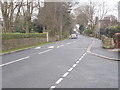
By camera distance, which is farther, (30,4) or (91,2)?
(91,2)

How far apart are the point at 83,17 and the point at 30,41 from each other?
147 ft

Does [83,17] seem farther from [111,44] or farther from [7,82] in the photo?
[7,82]

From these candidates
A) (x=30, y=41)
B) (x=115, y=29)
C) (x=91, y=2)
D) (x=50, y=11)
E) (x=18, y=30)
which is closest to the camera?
(x=115, y=29)

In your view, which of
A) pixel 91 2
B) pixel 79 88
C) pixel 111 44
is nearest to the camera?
pixel 79 88

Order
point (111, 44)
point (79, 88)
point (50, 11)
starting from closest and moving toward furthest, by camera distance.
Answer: point (79, 88) → point (111, 44) → point (50, 11)

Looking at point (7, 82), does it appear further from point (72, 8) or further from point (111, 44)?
point (72, 8)

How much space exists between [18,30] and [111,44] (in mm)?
37320

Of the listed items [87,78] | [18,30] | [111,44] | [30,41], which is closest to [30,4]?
[30,41]

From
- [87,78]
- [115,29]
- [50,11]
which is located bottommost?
[87,78]

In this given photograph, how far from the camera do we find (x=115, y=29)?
23297 millimetres

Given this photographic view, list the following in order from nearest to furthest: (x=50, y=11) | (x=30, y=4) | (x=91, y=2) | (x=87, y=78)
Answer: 1. (x=87, y=78)
2. (x=30, y=4)
3. (x=50, y=11)
4. (x=91, y=2)

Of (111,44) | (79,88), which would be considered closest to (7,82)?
(79,88)

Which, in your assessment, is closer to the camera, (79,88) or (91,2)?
(79,88)

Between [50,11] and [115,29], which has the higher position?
[50,11]
